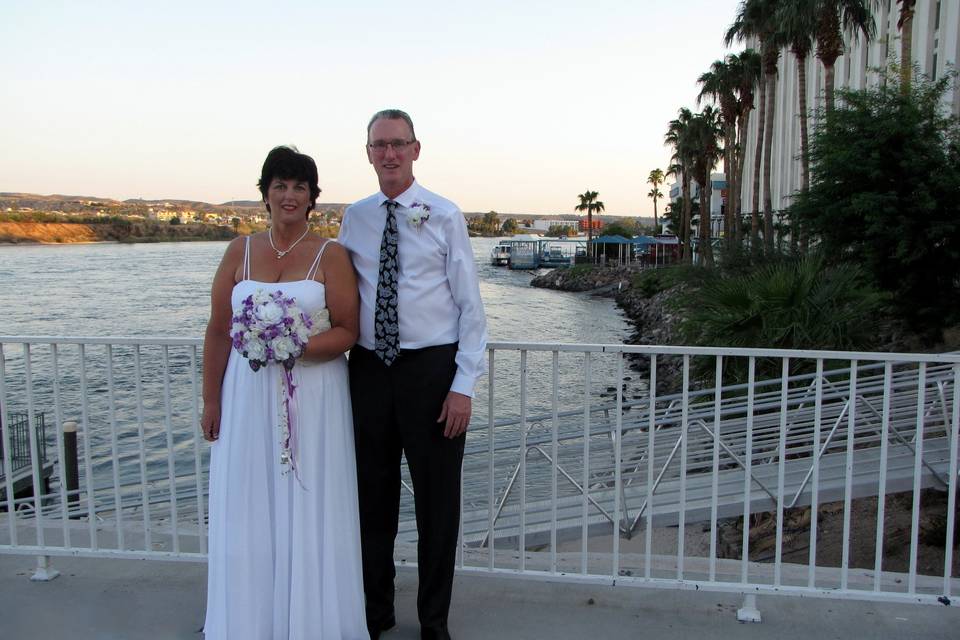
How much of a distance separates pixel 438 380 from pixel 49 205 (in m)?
149

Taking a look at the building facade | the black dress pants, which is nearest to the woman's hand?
the black dress pants

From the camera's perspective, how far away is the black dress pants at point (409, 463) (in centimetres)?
285

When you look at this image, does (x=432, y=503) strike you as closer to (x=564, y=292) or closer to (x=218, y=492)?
(x=218, y=492)

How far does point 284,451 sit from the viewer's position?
2766 mm

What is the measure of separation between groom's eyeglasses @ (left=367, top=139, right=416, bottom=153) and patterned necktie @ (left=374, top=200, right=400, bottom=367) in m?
0.28

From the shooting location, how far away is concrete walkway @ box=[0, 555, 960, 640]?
3.15 meters

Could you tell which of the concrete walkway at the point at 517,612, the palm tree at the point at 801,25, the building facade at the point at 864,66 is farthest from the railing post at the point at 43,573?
the palm tree at the point at 801,25

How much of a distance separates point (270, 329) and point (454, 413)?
0.71m

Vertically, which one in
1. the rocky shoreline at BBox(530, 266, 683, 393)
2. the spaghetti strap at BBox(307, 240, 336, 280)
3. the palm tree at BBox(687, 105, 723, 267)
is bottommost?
the rocky shoreline at BBox(530, 266, 683, 393)

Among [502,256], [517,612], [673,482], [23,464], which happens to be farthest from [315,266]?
[502,256]

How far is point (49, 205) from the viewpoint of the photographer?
131875mm

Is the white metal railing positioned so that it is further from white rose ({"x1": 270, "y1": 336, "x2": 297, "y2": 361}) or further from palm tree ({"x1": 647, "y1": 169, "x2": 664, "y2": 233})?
palm tree ({"x1": 647, "y1": 169, "x2": 664, "y2": 233})

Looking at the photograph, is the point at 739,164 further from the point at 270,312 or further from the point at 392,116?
the point at 270,312

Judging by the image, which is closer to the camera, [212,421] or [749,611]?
[212,421]
